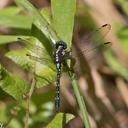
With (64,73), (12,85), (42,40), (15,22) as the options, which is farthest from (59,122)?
(15,22)

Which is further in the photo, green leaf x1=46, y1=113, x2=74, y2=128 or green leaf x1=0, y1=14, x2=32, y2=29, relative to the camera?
green leaf x1=0, y1=14, x2=32, y2=29

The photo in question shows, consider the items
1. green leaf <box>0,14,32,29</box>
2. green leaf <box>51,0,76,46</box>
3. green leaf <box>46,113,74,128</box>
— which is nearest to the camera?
green leaf <box>46,113,74,128</box>

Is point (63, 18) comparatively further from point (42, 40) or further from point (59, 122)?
point (59, 122)

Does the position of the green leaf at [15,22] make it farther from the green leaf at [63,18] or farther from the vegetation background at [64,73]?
the green leaf at [63,18]

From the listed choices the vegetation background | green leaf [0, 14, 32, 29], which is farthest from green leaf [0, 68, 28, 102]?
green leaf [0, 14, 32, 29]

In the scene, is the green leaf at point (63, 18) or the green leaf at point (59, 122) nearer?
the green leaf at point (59, 122)

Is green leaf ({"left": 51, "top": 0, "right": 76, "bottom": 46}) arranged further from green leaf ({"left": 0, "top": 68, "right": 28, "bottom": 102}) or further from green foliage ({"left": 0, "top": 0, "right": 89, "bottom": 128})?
green leaf ({"left": 0, "top": 68, "right": 28, "bottom": 102})

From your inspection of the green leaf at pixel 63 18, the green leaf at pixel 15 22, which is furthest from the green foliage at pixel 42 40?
the green leaf at pixel 15 22

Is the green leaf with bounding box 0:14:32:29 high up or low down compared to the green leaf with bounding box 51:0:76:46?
up
